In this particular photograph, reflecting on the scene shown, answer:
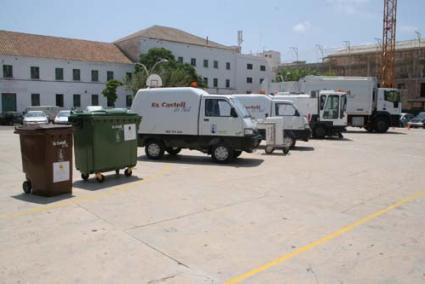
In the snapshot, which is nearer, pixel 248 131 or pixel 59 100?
pixel 248 131

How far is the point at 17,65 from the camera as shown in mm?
51031

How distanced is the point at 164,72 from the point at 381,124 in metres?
31.4

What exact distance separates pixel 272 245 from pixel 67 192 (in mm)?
4628

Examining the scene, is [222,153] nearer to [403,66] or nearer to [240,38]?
[403,66]

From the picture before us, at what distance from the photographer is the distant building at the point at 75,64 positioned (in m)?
51.2

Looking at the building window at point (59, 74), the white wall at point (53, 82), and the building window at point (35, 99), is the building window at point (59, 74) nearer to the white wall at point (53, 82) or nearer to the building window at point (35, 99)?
the white wall at point (53, 82)

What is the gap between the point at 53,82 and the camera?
54.4m

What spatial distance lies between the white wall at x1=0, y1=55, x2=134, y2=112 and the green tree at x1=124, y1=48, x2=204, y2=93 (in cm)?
411

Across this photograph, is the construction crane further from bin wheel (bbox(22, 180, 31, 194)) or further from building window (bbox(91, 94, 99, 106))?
bin wheel (bbox(22, 180, 31, 194))

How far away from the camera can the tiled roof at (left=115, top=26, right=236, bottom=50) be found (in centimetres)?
6606

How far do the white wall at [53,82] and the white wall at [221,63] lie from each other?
7790 mm

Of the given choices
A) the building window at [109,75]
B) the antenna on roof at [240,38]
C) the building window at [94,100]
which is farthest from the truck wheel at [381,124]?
the antenna on roof at [240,38]

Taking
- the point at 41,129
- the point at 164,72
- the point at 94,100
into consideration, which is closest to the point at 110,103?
the point at 94,100

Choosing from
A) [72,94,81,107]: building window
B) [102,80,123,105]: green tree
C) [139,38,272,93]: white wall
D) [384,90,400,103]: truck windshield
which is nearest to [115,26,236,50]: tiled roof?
[139,38,272,93]: white wall
